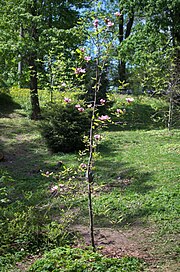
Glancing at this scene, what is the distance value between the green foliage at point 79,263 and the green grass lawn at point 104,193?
0.37 metres

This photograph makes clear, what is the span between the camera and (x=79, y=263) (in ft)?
10.8

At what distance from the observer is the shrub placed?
350 inches

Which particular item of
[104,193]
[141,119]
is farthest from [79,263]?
[141,119]

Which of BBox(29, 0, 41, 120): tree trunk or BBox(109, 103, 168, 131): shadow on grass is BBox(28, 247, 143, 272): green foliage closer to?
BBox(109, 103, 168, 131): shadow on grass

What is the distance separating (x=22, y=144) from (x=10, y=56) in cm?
330

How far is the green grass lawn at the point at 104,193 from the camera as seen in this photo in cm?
418

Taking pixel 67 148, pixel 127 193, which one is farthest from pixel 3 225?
pixel 67 148

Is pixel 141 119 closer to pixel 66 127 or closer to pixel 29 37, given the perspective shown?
pixel 29 37

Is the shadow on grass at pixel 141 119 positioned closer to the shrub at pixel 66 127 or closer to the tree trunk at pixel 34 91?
the tree trunk at pixel 34 91

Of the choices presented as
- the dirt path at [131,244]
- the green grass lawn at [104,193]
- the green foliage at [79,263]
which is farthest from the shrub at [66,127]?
the green foliage at [79,263]

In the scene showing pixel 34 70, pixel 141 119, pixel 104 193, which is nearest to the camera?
pixel 104 193

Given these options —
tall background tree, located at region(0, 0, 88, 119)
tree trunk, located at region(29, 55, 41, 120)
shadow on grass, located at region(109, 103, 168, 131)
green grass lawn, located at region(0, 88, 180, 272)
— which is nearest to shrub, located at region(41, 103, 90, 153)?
green grass lawn, located at region(0, 88, 180, 272)

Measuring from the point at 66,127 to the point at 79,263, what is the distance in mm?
5751

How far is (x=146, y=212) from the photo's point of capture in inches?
203
